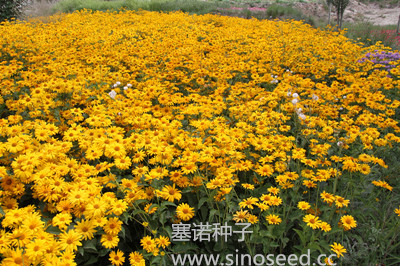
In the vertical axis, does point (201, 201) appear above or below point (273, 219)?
above

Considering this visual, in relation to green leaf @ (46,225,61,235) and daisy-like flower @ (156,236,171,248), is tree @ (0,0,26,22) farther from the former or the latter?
daisy-like flower @ (156,236,171,248)

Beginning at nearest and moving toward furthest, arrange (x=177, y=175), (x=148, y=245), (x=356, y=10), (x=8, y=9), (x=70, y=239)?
(x=70, y=239) → (x=148, y=245) → (x=177, y=175) → (x=8, y=9) → (x=356, y=10)

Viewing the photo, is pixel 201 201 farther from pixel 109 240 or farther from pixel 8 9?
pixel 8 9

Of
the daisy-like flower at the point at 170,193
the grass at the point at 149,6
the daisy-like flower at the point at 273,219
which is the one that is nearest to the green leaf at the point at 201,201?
the daisy-like flower at the point at 170,193

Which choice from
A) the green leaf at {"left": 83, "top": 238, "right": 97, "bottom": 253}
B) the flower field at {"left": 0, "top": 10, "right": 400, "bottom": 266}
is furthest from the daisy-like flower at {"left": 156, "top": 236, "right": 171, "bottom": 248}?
the green leaf at {"left": 83, "top": 238, "right": 97, "bottom": 253}

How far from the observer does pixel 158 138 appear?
8.14ft

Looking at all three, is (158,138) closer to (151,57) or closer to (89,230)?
(89,230)

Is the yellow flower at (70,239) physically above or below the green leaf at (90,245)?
above

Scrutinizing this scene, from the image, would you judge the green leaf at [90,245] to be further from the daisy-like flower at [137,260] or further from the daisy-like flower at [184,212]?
the daisy-like flower at [184,212]

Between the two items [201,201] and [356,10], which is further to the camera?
[356,10]

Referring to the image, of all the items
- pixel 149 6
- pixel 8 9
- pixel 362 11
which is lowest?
pixel 8 9

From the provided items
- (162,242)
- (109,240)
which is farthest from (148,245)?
(109,240)

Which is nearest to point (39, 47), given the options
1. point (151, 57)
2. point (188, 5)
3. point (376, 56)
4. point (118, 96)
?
A: point (151, 57)

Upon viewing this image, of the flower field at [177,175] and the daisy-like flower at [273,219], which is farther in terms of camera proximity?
the daisy-like flower at [273,219]
